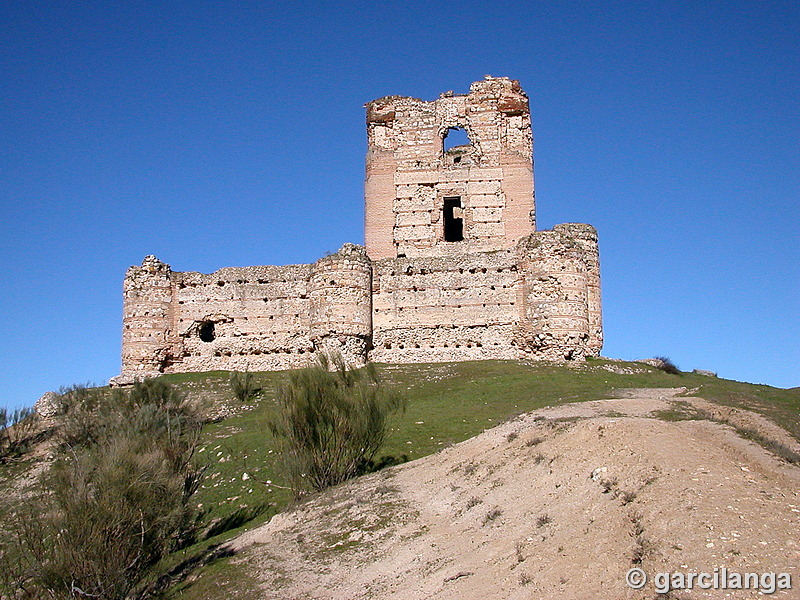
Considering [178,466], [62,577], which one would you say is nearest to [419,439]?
[178,466]

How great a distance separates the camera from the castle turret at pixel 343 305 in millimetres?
25828

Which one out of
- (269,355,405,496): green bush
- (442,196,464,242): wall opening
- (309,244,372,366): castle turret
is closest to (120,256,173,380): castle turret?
(309,244,372,366): castle turret

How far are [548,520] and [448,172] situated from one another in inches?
961

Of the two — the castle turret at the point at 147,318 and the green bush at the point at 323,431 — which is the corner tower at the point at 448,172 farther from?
the green bush at the point at 323,431

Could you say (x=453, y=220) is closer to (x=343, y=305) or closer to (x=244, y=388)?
(x=343, y=305)

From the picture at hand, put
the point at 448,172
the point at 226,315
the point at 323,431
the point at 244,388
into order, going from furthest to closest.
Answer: the point at 448,172
the point at 226,315
the point at 244,388
the point at 323,431

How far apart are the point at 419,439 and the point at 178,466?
5039 mm

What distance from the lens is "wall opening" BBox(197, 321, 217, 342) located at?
27953 millimetres

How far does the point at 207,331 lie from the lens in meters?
28.3

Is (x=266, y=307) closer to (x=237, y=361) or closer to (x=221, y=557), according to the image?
(x=237, y=361)

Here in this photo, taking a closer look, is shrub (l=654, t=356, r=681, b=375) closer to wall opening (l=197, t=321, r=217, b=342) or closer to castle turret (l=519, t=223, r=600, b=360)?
castle turret (l=519, t=223, r=600, b=360)

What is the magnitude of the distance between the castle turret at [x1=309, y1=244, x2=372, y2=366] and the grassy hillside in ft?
5.12

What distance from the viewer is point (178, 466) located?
12984 millimetres

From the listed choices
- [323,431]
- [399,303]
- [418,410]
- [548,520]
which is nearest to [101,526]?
[323,431]
